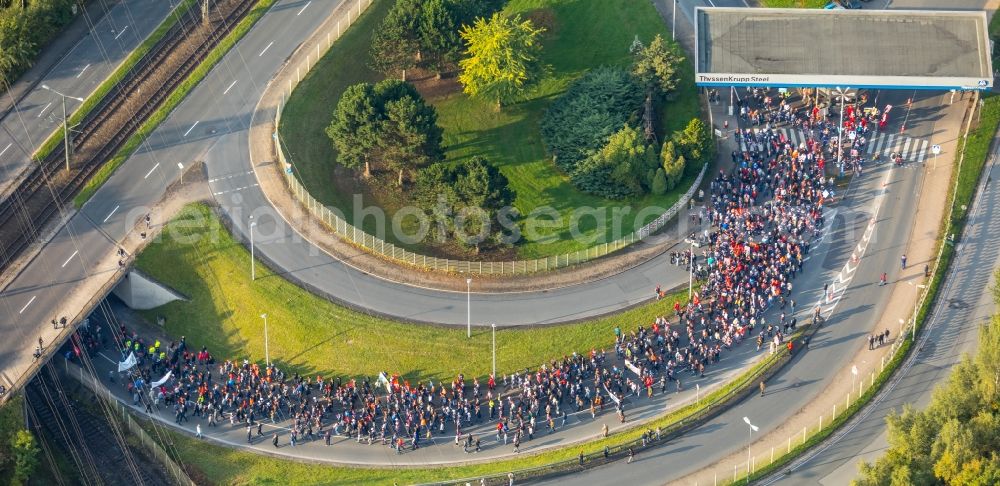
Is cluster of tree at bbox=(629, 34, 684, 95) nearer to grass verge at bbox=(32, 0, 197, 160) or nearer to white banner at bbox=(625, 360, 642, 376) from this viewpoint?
white banner at bbox=(625, 360, 642, 376)

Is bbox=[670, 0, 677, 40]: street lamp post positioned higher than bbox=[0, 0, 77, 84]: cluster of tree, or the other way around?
bbox=[0, 0, 77, 84]: cluster of tree

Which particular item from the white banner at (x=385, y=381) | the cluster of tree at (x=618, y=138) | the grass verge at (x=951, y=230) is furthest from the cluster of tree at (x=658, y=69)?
the white banner at (x=385, y=381)

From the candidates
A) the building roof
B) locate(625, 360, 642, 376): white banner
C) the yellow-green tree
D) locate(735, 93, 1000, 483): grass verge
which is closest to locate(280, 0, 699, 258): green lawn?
the yellow-green tree

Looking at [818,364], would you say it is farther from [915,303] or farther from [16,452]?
[16,452]

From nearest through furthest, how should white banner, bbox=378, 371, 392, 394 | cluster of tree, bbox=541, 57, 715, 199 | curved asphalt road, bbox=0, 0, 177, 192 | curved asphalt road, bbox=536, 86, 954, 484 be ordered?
curved asphalt road, bbox=536, 86, 954, 484
white banner, bbox=378, 371, 392, 394
cluster of tree, bbox=541, 57, 715, 199
curved asphalt road, bbox=0, 0, 177, 192

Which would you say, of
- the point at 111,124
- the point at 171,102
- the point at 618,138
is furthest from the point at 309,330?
the point at 618,138

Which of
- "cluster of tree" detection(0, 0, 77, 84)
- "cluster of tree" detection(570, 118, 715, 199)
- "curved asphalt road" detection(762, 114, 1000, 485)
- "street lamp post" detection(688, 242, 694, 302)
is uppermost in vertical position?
"cluster of tree" detection(0, 0, 77, 84)
